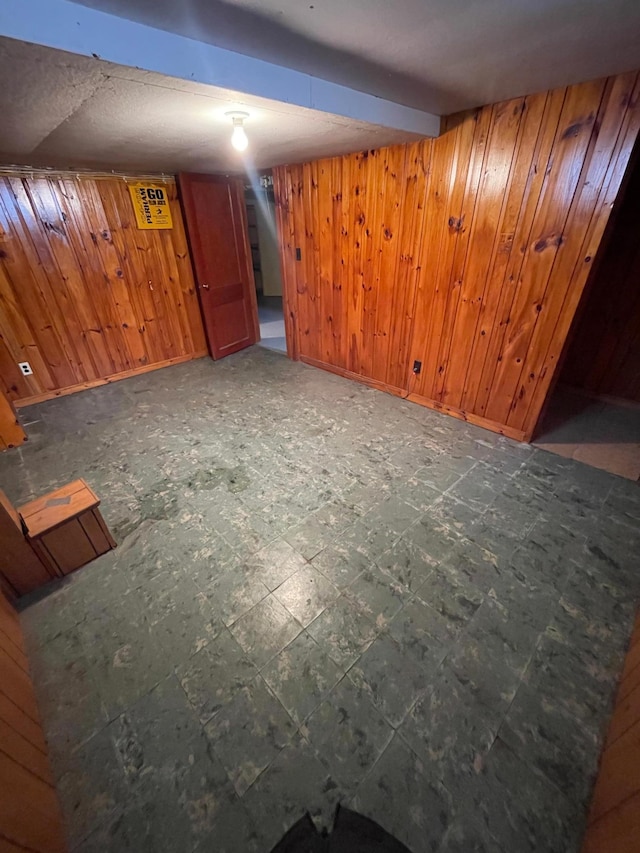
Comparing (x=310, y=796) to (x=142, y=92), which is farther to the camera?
(x=142, y=92)

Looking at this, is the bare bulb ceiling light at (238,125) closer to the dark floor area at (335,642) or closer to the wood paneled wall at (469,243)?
the wood paneled wall at (469,243)

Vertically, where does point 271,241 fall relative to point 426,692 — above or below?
above

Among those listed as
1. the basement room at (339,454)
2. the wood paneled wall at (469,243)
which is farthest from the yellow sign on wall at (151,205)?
the wood paneled wall at (469,243)

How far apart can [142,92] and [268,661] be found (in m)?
2.15

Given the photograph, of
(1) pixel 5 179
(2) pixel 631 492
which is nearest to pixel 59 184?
(1) pixel 5 179

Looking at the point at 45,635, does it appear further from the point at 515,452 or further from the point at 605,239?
the point at 605,239

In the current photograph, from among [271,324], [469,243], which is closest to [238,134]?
[469,243]

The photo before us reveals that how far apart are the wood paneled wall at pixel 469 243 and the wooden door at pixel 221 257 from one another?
2.44 ft

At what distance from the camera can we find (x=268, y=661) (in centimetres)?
132

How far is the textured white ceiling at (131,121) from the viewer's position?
1.07 meters

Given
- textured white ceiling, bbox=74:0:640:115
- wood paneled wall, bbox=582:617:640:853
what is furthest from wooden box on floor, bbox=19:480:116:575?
wood paneled wall, bbox=582:617:640:853

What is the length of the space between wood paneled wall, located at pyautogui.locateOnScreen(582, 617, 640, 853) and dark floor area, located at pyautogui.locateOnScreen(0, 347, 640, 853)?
Result: 2.2 inches

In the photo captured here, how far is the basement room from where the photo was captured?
3.26ft

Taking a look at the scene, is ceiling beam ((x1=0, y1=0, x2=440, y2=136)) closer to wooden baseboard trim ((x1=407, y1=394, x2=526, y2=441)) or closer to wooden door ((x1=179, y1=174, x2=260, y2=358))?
wooden baseboard trim ((x1=407, y1=394, x2=526, y2=441))
